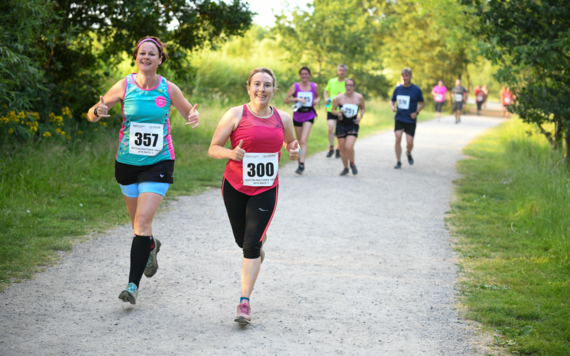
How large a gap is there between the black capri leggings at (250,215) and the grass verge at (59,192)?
1.92m

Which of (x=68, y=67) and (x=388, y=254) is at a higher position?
(x=68, y=67)

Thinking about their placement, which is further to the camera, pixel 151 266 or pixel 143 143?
pixel 151 266

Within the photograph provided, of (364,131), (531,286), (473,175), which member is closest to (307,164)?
(473,175)

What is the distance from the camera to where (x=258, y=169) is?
4555 millimetres

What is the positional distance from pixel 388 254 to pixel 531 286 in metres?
1.58

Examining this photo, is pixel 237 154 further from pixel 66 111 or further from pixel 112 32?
pixel 112 32

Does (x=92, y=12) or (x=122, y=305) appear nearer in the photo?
(x=122, y=305)

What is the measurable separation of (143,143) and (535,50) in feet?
25.8

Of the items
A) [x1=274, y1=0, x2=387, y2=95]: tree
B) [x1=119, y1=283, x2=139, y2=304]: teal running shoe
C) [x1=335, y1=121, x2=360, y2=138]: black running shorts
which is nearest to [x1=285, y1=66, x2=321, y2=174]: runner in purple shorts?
[x1=335, y1=121, x2=360, y2=138]: black running shorts

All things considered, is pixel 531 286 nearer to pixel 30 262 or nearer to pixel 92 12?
pixel 30 262

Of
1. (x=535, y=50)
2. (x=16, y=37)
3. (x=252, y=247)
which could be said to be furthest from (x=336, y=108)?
(x=252, y=247)

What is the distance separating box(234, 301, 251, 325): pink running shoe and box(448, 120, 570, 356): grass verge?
1.74 m

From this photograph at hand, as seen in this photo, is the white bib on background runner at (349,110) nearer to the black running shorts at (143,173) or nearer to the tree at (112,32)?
the tree at (112,32)

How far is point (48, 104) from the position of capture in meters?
11.4
